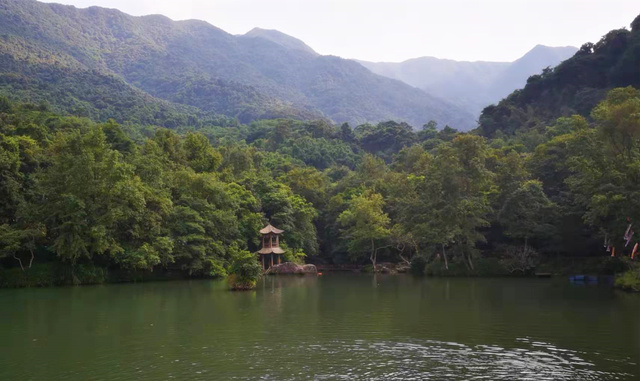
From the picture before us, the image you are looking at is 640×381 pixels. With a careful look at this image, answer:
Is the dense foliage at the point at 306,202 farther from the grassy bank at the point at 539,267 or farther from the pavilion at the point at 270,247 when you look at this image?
the pavilion at the point at 270,247

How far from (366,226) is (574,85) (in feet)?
128

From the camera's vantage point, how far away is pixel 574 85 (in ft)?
225

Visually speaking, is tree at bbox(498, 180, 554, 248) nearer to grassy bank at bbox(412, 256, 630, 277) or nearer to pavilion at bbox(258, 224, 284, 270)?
grassy bank at bbox(412, 256, 630, 277)

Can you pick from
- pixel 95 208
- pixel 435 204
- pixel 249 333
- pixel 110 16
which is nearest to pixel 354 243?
pixel 435 204

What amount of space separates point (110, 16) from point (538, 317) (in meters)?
200

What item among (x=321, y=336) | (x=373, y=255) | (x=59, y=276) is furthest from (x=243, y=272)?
(x=373, y=255)

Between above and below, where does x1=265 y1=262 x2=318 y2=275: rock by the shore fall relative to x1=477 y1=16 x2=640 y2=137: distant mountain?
below

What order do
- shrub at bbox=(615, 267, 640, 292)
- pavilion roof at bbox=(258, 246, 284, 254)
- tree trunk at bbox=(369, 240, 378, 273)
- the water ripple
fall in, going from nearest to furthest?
the water ripple, shrub at bbox=(615, 267, 640, 292), pavilion roof at bbox=(258, 246, 284, 254), tree trunk at bbox=(369, 240, 378, 273)

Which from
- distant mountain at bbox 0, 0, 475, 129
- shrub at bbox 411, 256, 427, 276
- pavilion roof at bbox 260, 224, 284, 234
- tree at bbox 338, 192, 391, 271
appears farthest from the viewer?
distant mountain at bbox 0, 0, 475, 129

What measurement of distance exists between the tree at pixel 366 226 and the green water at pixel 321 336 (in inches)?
731

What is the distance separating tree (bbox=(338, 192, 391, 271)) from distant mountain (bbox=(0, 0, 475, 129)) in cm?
5080

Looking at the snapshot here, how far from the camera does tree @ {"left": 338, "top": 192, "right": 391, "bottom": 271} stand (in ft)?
150

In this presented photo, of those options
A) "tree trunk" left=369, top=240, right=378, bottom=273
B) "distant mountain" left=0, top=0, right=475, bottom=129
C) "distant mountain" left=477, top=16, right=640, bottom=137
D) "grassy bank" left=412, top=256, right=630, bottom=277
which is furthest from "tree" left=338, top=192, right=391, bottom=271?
"distant mountain" left=0, top=0, right=475, bottom=129

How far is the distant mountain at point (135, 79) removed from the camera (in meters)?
94.2
